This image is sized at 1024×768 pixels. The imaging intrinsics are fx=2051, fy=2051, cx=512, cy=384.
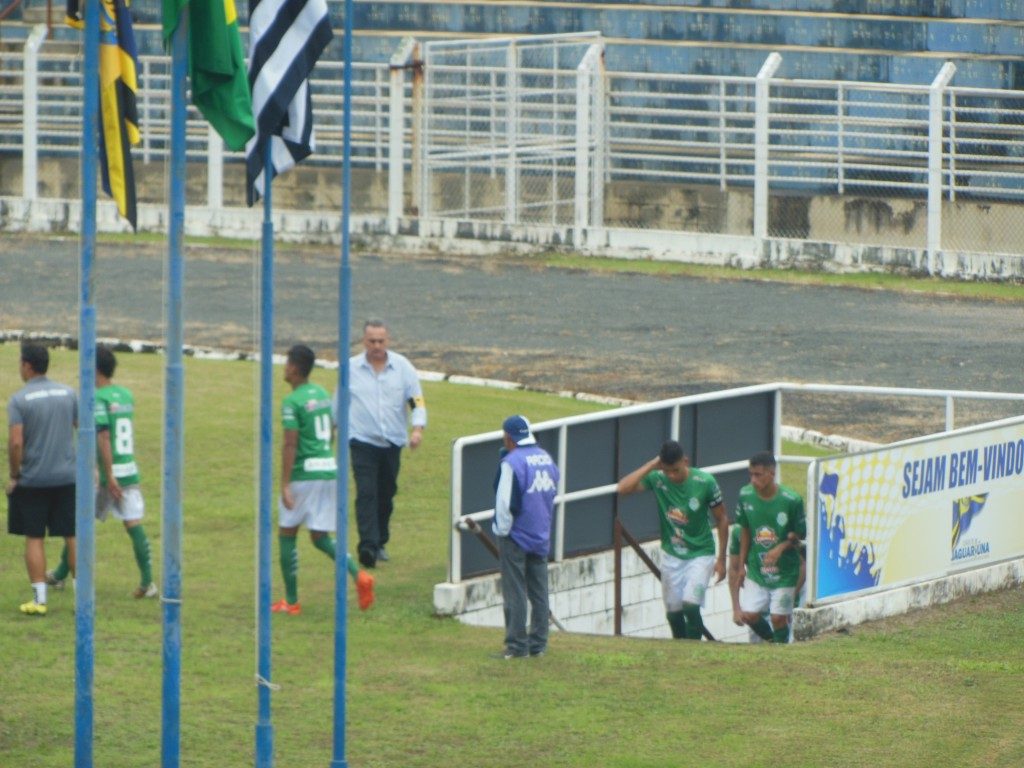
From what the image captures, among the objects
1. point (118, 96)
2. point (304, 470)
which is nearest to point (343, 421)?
point (118, 96)

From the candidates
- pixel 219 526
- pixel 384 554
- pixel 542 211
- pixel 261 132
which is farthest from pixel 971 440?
pixel 542 211

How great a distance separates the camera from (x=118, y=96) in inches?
354

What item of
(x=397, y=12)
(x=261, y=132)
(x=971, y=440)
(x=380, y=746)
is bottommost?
(x=380, y=746)

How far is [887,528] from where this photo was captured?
14.5 m

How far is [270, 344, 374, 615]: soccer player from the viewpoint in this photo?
13.4 metres

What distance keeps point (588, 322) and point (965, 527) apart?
9.25 m

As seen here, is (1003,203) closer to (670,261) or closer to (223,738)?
(670,261)

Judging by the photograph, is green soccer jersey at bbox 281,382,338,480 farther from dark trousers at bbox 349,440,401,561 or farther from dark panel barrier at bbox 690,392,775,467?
dark panel barrier at bbox 690,392,775,467

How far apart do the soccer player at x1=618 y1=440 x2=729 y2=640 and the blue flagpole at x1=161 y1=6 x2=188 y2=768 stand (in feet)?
19.7

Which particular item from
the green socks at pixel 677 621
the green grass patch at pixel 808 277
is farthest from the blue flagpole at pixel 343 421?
the green grass patch at pixel 808 277

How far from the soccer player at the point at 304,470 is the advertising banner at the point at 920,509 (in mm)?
3218

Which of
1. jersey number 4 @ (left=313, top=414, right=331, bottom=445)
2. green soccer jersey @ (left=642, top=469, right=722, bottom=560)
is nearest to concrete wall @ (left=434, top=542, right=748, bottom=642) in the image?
green soccer jersey @ (left=642, top=469, right=722, bottom=560)

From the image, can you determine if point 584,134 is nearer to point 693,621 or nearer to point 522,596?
point 693,621

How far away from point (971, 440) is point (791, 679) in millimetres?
3509
